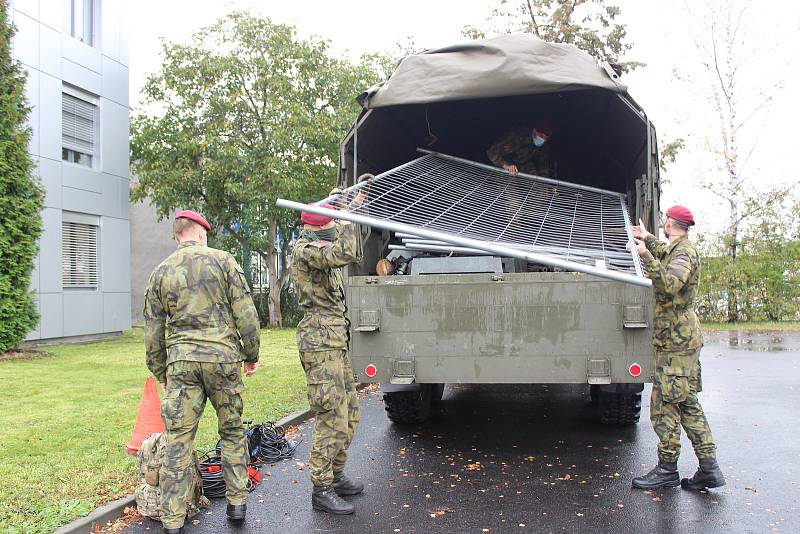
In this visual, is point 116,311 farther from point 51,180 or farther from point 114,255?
point 51,180

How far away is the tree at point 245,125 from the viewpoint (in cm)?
1847

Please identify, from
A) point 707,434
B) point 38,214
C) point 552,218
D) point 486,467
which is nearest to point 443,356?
point 486,467

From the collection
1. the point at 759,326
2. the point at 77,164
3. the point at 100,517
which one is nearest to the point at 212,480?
the point at 100,517

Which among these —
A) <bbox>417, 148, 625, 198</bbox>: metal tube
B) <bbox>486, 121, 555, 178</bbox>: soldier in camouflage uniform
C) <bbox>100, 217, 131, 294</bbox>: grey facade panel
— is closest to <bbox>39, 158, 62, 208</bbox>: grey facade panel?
<bbox>100, 217, 131, 294</bbox>: grey facade panel

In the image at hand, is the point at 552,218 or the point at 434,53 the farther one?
the point at 434,53

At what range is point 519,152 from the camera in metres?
7.17

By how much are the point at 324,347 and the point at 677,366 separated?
226cm

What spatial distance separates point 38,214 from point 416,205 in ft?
32.5

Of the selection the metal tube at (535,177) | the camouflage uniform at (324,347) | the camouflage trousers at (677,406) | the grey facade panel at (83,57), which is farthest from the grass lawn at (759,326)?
the camouflage uniform at (324,347)

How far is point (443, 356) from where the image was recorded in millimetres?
5098

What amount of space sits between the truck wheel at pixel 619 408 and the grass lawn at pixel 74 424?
10.2ft

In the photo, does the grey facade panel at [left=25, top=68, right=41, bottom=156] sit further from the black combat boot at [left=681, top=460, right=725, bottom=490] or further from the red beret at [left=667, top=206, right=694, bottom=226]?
the black combat boot at [left=681, top=460, right=725, bottom=490]

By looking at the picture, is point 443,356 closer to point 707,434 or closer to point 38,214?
point 707,434

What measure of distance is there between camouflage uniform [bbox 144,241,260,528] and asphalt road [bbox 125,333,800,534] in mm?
363
